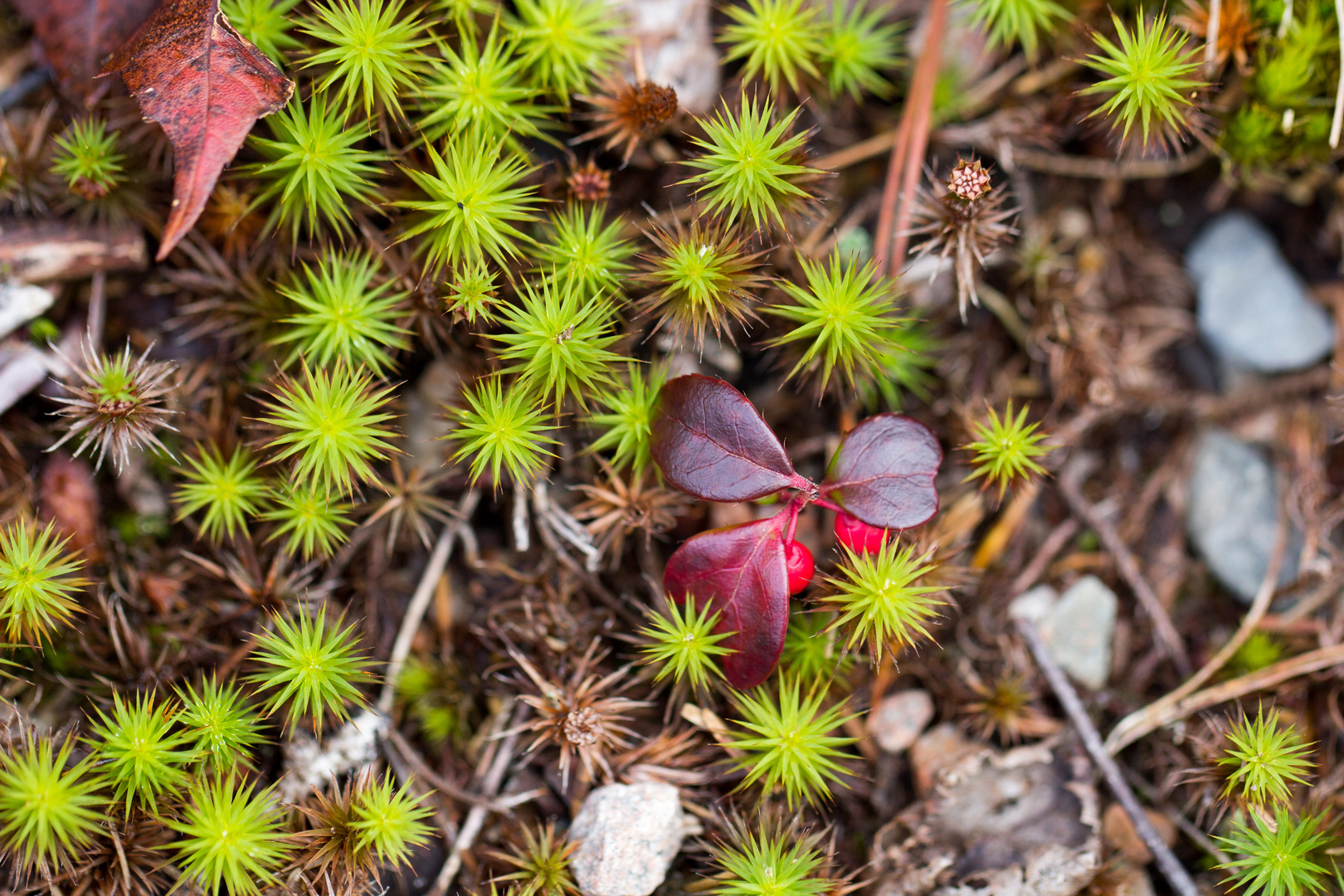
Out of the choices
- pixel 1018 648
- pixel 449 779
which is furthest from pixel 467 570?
pixel 1018 648

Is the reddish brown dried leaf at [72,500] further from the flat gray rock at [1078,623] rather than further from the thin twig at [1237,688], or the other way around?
the thin twig at [1237,688]

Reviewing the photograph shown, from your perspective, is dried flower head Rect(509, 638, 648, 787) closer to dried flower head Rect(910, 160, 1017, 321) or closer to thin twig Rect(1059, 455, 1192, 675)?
dried flower head Rect(910, 160, 1017, 321)

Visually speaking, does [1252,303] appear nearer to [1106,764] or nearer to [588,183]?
[1106,764]

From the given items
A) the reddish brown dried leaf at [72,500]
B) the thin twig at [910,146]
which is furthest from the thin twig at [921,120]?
the reddish brown dried leaf at [72,500]

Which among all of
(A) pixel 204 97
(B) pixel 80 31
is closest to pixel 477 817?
(A) pixel 204 97

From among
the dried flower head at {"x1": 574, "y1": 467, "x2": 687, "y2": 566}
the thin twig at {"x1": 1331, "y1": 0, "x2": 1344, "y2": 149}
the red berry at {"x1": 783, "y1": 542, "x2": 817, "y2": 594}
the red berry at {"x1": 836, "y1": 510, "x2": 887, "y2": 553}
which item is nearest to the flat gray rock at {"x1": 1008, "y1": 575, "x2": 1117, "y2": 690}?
the red berry at {"x1": 836, "y1": 510, "x2": 887, "y2": 553}

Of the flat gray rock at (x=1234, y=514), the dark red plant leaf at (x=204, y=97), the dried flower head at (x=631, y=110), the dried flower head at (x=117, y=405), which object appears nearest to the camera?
the dark red plant leaf at (x=204, y=97)
